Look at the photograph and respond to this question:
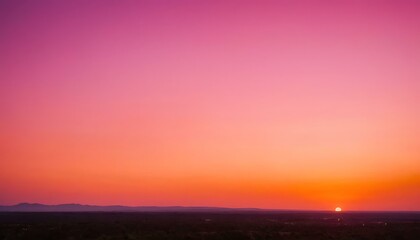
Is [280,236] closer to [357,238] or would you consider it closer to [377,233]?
[357,238]

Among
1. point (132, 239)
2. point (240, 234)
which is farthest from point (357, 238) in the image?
point (132, 239)

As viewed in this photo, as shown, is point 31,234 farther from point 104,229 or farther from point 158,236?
point 158,236

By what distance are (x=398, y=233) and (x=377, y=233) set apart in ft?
9.57

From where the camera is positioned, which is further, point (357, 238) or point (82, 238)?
point (357, 238)

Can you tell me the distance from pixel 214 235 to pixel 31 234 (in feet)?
63.8

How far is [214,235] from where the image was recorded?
49156mm

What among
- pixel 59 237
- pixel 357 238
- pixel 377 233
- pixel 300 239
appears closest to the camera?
pixel 59 237

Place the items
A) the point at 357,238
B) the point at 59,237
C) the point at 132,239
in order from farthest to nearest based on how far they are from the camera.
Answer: the point at 357,238, the point at 59,237, the point at 132,239

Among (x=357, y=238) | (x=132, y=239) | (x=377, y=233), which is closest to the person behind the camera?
(x=132, y=239)

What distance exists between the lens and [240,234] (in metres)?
50.1

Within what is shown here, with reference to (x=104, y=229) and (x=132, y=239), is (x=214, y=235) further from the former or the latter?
(x=104, y=229)

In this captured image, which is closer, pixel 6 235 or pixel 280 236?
pixel 6 235

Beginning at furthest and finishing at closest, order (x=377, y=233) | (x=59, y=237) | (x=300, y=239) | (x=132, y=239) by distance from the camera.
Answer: (x=377, y=233)
(x=300, y=239)
(x=59, y=237)
(x=132, y=239)

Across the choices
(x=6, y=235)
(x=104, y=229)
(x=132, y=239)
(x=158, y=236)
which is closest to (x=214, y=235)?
(x=158, y=236)
